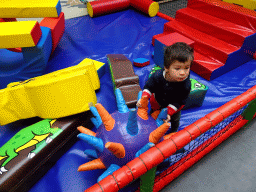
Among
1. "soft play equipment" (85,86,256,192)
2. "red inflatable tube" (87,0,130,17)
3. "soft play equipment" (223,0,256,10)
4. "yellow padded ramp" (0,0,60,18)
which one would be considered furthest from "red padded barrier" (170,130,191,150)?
"red inflatable tube" (87,0,130,17)

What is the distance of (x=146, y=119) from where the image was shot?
2.77ft

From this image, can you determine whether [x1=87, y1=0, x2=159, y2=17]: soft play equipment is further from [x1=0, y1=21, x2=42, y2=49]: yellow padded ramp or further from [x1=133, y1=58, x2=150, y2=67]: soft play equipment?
[x1=0, y1=21, x2=42, y2=49]: yellow padded ramp

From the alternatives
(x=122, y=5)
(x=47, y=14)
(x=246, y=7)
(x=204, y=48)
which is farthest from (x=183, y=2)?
(x=47, y=14)

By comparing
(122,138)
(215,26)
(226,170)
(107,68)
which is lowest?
(226,170)

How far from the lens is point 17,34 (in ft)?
3.67

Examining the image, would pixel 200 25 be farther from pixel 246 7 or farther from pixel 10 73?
pixel 10 73

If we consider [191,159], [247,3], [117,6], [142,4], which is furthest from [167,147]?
[117,6]

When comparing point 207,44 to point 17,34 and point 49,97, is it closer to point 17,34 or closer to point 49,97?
point 49,97

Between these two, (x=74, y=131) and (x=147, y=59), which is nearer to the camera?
(x=74, y=131)

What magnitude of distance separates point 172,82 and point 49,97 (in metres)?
0.65

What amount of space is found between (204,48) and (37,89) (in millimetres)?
1394

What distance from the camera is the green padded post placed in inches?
26.4

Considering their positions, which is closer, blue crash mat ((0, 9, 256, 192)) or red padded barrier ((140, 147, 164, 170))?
red padded barrier ((140, 147, 164, 170))

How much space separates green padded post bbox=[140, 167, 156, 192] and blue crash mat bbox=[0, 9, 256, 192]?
0.31 metres
